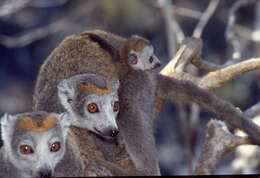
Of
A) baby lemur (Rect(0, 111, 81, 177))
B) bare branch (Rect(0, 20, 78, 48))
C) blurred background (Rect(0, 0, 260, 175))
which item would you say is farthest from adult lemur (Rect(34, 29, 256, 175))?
bare branch (Rect(0, 20, 78, 48))

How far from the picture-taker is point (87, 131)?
8.36 feet

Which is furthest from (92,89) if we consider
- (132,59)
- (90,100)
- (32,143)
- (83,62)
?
(132,59)

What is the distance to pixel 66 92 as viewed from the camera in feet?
8.43

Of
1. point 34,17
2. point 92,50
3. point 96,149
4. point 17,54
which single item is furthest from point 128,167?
point 34,17

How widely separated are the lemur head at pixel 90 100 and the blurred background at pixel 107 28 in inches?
112

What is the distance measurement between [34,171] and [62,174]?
24 centimetres

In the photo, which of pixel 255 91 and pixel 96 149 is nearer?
pixel 96 149

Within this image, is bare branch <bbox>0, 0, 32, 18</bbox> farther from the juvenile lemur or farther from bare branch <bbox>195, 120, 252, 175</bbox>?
bare branch <bbox>195, 120, 252, 175</bbox>

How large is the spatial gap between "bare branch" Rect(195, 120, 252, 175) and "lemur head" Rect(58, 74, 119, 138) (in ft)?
2.12

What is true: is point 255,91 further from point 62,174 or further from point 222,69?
point 62,174

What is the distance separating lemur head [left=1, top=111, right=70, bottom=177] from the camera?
79.7 inches

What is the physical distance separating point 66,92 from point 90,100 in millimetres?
194

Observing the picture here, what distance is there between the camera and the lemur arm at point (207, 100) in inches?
106

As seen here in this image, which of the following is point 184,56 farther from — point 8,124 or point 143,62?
point 8,124
